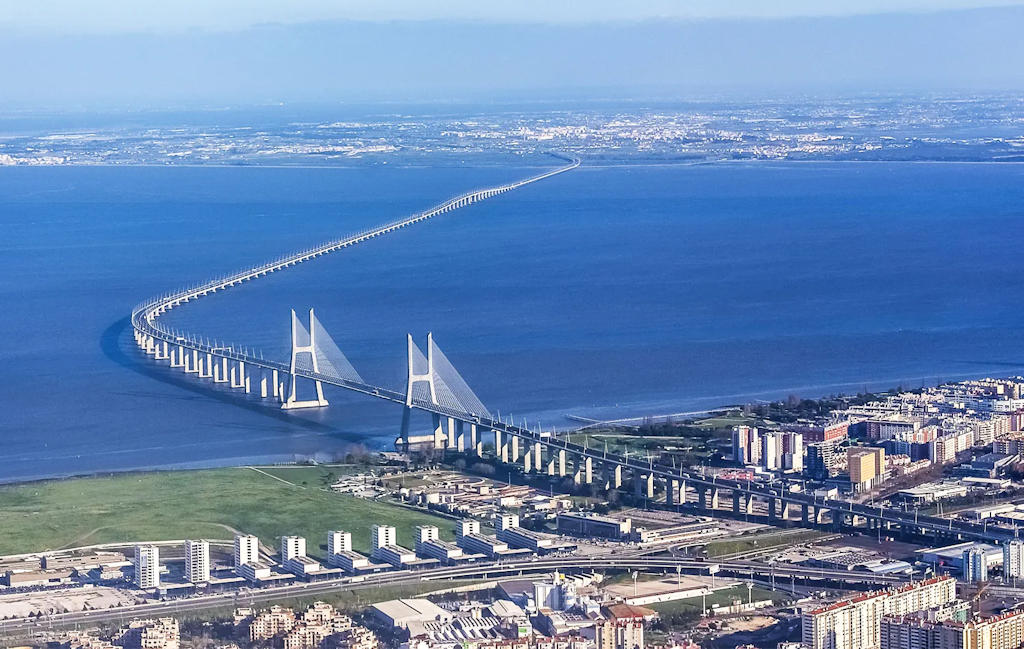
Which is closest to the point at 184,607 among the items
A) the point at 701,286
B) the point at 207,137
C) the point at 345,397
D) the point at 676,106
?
the point at 345,397

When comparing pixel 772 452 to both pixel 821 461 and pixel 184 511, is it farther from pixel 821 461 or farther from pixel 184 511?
pixel 184 511

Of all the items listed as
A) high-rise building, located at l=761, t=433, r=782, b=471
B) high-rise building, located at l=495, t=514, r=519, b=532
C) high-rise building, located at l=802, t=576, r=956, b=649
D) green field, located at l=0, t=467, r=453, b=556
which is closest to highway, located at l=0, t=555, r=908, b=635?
high-rise building, located at l=495, t=514, r=519, b=532

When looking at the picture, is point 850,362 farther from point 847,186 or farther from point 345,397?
point 847,186

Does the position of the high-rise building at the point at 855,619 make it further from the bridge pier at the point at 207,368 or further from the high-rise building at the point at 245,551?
the bridge pier at the point at 207,368

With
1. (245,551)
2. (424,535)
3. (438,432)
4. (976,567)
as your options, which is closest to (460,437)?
(438,432)

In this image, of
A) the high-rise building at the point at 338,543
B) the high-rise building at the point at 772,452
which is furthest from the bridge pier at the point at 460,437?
the high-rise building at the point at 338,543
